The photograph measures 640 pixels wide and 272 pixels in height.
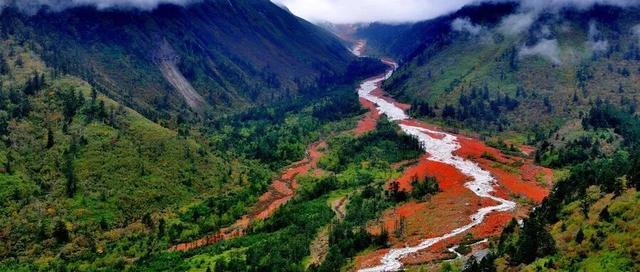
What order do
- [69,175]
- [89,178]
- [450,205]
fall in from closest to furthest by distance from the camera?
[450,205]
[69,175]
[89,178]

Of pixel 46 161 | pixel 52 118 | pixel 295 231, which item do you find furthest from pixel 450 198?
pixel 52 118

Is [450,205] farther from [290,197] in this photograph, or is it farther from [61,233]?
[61,233]

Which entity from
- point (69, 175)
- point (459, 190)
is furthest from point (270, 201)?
point (69, 175)

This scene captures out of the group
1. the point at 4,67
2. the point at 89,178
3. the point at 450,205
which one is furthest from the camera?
the point at 4,67

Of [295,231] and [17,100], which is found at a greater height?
[17,100]

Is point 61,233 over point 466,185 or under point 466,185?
under

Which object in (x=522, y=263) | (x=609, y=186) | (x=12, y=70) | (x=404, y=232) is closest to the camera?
(x=522, y=263)

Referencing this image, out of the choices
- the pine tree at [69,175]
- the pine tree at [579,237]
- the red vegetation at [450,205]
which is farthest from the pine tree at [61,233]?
the pine tree at [579,237]

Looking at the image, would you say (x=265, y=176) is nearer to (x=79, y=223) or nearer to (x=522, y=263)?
(x=79, y=223)

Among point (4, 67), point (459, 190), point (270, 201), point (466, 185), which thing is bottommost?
point (270, 201)

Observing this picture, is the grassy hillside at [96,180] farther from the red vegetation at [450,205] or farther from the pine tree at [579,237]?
the pine tree at [579,237]

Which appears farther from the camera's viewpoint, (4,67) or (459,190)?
(4,67)
